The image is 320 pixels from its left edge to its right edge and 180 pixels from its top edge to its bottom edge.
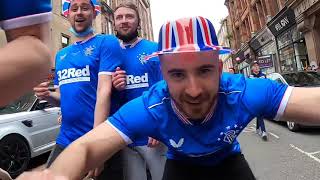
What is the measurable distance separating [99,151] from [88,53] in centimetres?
148

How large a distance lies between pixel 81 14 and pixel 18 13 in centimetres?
232

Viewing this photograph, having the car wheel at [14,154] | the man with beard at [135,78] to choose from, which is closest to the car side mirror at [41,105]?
the car wheel at [14,154]

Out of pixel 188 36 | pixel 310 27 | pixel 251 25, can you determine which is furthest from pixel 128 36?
pixel 251 25

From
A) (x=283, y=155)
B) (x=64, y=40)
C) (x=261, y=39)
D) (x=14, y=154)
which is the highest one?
(x=261, y=39)

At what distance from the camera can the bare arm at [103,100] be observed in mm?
3002

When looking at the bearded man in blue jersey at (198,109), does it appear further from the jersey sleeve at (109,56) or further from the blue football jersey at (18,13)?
the blue football jersey at (18,13)

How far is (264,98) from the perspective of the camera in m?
2.22

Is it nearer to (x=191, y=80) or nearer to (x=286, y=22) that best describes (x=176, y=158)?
(x=191, y=80)

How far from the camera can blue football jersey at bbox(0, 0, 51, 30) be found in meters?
1.05

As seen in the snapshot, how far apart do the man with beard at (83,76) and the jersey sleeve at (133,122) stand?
819mm

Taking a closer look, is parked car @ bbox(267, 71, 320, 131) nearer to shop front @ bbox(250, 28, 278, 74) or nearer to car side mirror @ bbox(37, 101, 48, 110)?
car side mirror @ bbox(37, 101, 48, 110)

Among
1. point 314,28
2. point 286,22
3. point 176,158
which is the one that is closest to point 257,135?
point 176,158

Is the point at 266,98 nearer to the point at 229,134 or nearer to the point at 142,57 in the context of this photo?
the point at 229,134

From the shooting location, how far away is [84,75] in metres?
3.22
